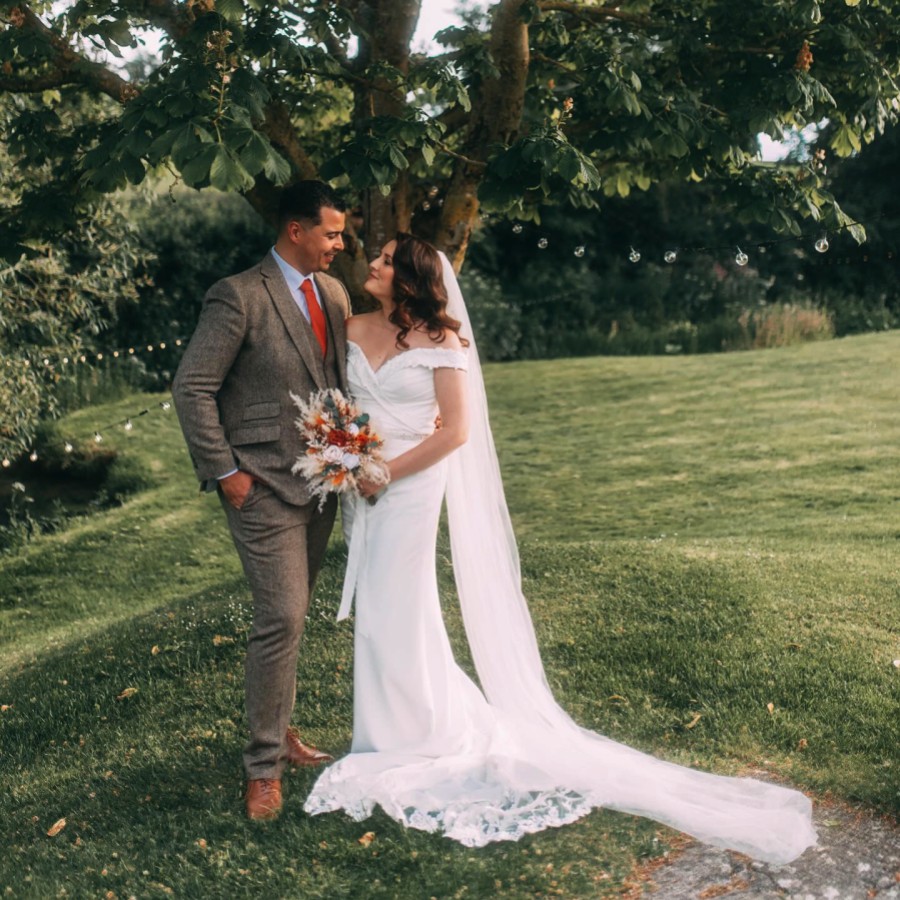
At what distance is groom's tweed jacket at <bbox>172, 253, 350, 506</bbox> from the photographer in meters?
3.98

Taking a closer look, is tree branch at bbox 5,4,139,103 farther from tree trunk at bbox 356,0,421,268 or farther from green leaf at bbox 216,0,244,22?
tree trunk at bbox 356,0,421,268

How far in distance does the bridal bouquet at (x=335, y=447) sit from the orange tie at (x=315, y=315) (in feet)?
0.71

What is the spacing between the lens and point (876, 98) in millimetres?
5352

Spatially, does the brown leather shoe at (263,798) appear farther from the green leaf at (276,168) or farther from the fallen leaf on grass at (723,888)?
the green leaf at (276,168)

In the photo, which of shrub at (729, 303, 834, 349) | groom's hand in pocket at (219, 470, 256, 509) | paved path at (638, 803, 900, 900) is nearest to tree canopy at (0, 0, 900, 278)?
groom's hand in pocket at (219, 470, 256, 509)

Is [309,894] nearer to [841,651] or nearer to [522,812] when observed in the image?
[522,812]

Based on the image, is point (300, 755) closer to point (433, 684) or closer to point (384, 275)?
point (433, 684)

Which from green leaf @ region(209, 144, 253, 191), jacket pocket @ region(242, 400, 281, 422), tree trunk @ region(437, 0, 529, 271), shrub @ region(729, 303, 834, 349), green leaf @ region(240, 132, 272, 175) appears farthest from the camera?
shrub @ region(729, 303, 834, 349)

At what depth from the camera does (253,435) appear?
409 cm

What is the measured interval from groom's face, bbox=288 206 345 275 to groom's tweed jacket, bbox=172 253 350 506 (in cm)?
11

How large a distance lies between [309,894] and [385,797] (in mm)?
479

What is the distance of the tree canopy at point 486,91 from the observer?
4.57m

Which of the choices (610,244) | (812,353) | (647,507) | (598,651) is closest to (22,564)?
(647,507)

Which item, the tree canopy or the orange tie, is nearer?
the orange tie
